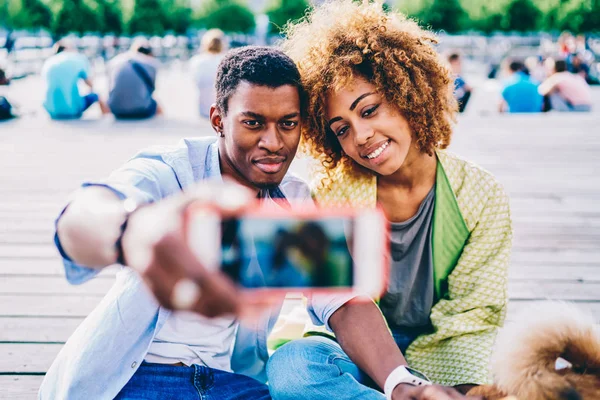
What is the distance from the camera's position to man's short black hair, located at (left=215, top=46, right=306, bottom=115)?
185 cm

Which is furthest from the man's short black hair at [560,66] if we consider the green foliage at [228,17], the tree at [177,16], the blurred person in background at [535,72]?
the tree at [177,16]

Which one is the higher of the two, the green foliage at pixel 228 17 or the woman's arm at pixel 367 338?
the green foliage at pixel 228 17

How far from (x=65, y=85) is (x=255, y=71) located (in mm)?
6841

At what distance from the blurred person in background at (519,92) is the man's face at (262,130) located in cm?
748

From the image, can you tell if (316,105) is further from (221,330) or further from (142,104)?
(142,104)

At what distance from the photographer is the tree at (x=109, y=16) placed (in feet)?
77.9

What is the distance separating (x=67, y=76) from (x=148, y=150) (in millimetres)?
6887

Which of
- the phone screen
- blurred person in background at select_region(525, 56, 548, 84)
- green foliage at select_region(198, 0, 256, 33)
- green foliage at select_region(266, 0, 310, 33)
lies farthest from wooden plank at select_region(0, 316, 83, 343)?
green foliage at select_region(266, 0, 310, 33)

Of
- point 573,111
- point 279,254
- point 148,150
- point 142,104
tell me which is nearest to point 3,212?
point 148,150

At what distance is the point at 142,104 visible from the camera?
26.1 ft

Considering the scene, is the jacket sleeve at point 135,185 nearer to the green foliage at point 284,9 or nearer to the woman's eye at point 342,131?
the woman's eye at point 342,131

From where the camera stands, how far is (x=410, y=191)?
85.2 inches

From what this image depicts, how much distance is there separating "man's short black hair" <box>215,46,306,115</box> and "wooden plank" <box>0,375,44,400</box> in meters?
1.24

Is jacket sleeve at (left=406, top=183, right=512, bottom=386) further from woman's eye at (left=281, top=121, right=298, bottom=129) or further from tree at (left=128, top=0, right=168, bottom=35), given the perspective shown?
tree at (left=128, top=0, right=168, bottom=35)
